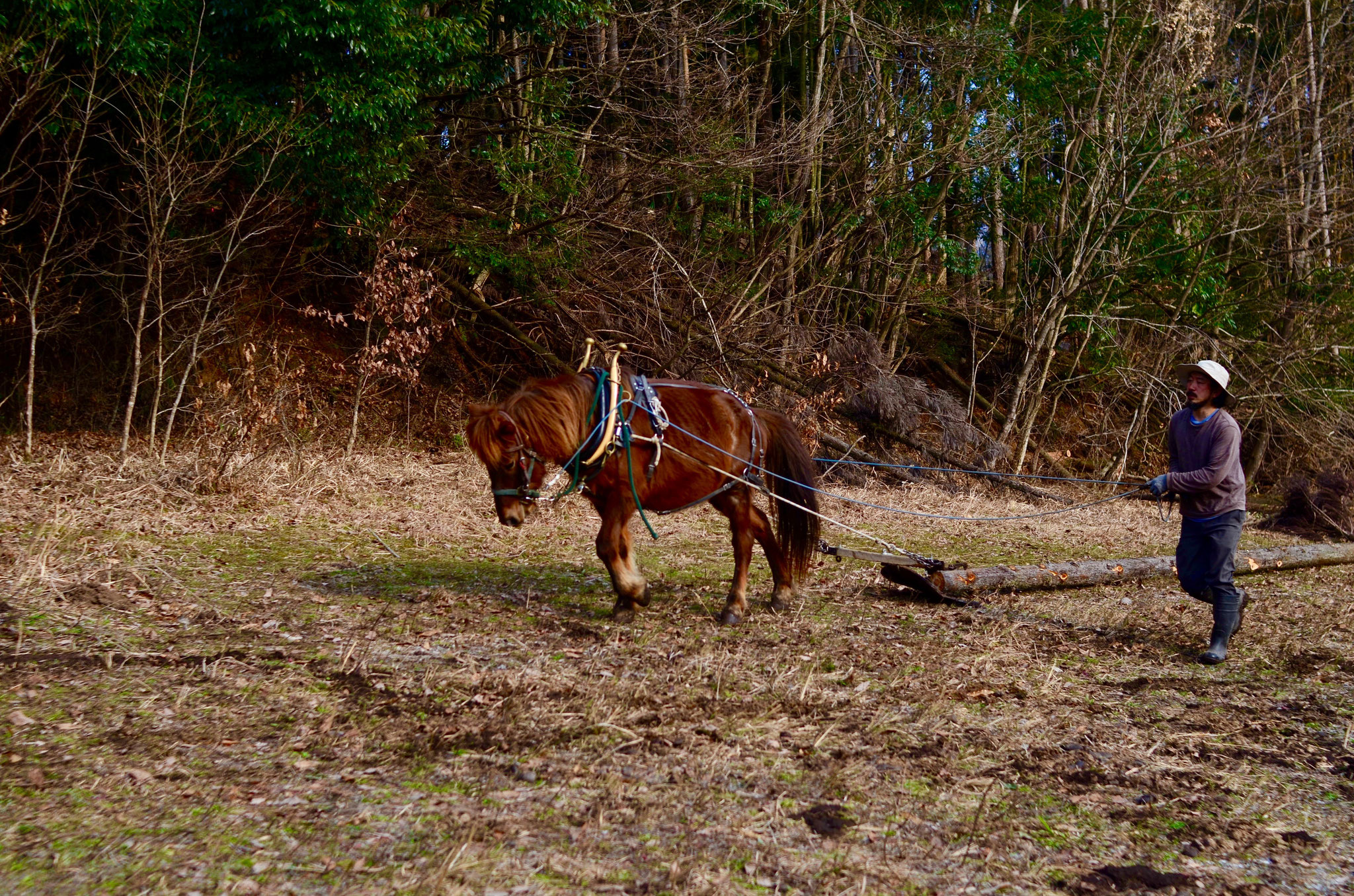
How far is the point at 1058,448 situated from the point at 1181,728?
1451cm

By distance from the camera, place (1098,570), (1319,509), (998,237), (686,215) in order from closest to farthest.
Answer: (1098,570), (1319,509), (686,215), (998,237)

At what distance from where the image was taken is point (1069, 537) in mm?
10859

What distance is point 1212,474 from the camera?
5.69 m

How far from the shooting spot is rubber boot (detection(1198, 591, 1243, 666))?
5703 mm

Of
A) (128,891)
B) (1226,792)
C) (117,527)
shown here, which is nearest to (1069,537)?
(1226,792)

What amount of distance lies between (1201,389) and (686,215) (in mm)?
10548

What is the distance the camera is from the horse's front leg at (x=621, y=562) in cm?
597

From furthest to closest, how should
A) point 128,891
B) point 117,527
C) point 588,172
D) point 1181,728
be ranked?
point 588,172 < point 117,527 < point 1181,728 < point 128,891

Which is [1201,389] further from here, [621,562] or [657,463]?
[621,562]

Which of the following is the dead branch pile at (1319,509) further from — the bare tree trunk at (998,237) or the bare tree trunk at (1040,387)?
the bare tree trunk at (998,237)

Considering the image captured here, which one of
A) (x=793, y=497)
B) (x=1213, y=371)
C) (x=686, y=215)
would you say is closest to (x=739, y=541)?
(x=793, y=497)

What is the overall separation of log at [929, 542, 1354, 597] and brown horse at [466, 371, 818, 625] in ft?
3.87

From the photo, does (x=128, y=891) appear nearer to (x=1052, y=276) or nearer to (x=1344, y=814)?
(x=1344, y=814)

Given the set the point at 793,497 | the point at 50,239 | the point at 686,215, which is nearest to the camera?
the point at 793,497
